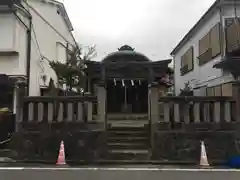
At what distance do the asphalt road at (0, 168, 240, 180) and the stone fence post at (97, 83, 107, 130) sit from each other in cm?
338

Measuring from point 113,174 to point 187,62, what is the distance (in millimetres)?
18892

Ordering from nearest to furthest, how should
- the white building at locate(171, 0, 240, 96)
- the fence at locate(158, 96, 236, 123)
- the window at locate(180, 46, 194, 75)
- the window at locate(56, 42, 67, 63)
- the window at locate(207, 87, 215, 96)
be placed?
1. the fence at locate(158, 96, 236, 123)
2. the white building at locate(171, 0, 240, 96)
3. the window at locate(207, 87, 215, 96)
4. the window at locate(180, 46, 194, 75)
5. the window at locate(56, 42, 67, 63)

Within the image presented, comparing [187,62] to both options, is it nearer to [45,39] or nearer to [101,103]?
[45,39]

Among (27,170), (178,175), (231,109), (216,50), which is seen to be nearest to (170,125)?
(231,109)

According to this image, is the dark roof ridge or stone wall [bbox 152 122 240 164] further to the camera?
the dark roof ridge

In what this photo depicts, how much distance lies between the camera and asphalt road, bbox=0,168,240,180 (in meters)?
8.92

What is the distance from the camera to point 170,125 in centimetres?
1300

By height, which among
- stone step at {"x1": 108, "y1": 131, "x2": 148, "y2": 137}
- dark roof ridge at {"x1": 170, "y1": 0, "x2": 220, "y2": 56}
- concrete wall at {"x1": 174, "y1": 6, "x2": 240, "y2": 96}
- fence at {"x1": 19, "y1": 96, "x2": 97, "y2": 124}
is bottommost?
stone step at {"x1": 108, "y1": 131, "x2": 148, "y2": 137}

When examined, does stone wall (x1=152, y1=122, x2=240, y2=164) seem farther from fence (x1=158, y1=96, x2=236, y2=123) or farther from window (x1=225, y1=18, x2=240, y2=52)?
window (x1=225, y1=18, x2=240, y2=52)

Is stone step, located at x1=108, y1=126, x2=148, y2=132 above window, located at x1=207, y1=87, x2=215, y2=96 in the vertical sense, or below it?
below

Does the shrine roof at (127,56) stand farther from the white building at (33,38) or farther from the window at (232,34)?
the window at (232,34)

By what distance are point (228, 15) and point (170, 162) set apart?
9.71 m

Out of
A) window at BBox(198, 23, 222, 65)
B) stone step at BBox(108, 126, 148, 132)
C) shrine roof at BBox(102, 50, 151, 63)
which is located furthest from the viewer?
shrine roof at BBox(102, 50, 151, 63)

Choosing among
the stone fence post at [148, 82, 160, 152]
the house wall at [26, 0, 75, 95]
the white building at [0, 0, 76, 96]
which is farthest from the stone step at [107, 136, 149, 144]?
the house wall at [26, 0, 75, 95]
